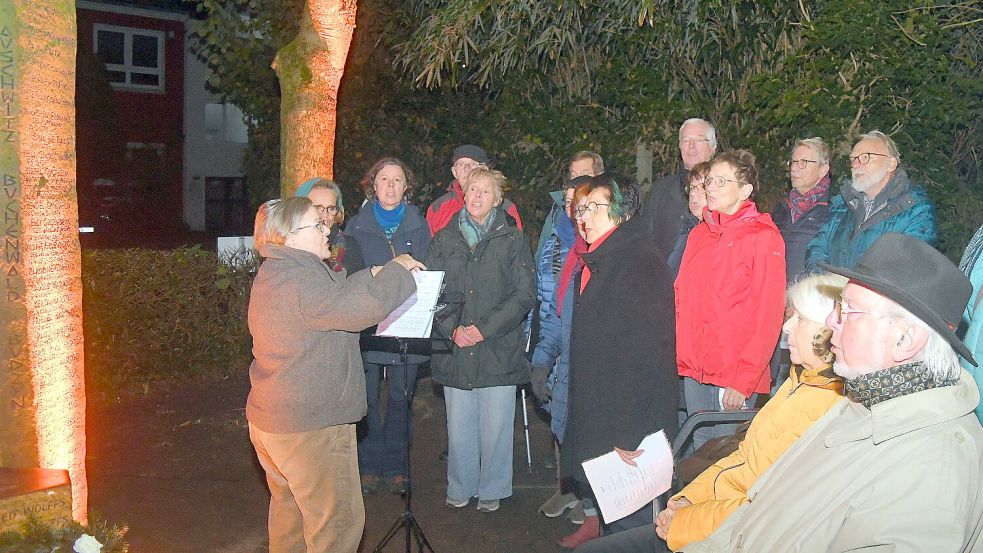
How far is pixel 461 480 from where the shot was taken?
567cm

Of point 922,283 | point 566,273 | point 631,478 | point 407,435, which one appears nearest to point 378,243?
point 566,273

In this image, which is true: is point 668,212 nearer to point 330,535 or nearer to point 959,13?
point 330,535

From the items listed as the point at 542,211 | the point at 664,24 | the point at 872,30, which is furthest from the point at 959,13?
the point at 542,211

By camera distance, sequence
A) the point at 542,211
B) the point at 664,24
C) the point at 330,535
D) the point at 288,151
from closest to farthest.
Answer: the point at 330,535, the point at 288,151, the point at 664,24, the point at 542,211

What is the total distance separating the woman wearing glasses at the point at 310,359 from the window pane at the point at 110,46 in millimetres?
30606

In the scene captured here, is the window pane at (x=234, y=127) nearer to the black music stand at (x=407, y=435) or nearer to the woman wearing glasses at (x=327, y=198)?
the black music stand at (x=407, y=435)

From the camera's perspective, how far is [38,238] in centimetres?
363

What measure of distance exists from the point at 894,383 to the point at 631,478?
4.83 ft

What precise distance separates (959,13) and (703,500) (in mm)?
6860

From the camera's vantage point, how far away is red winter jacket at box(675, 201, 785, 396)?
4566 mm

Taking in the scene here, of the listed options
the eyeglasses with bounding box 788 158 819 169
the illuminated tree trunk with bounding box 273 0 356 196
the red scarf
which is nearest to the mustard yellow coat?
the red scarf

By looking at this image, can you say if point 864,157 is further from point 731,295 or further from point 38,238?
point 38,238

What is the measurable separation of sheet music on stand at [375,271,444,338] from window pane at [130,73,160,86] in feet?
102

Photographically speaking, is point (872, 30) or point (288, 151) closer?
point (288, 151)
